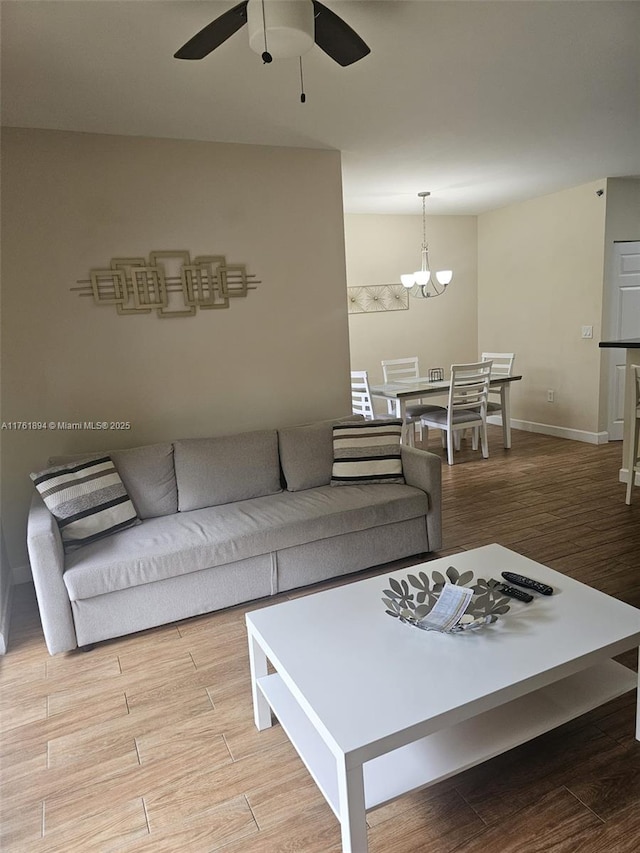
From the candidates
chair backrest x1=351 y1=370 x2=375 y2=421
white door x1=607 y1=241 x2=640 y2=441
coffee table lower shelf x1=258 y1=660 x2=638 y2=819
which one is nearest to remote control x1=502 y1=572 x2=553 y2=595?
coffee table lower shelf x1=258 y1=660 x2=638 y2=819

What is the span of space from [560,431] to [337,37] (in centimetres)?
498

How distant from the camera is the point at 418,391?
16.1ft

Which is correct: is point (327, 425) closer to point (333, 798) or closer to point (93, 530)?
point (93, 530)

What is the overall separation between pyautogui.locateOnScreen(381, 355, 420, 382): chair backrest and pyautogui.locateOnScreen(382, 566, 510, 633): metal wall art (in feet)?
13.4

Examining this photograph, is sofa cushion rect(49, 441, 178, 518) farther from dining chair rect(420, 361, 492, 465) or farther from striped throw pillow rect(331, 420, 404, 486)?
dining chair rect(420, 361, 492, 465)

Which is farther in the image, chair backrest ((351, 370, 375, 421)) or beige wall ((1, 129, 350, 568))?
chair backrest ((351, 370, 375, 421))

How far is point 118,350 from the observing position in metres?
3.25

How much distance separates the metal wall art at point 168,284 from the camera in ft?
10.4

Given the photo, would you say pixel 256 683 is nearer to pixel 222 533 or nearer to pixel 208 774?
pixel 208 774

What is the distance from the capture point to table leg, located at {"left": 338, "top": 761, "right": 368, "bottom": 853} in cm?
128

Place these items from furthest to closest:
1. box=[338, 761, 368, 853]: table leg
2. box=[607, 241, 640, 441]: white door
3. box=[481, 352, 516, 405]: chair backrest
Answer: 1. box=[481, 352, 516, 405]: chair backrest
2. box=[607, 241, 640, 441]: white door
3. box=[338, 761, 368, 853]: table leg

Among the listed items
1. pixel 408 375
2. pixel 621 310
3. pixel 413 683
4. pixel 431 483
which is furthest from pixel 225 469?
pixel 621 310

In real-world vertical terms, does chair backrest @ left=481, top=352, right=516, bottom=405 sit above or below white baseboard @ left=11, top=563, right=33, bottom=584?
above

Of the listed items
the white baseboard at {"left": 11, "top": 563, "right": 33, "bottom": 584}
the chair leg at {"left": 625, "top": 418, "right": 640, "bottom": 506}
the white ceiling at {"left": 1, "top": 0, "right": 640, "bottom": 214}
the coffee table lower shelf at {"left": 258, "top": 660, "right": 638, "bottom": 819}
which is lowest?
the white baseboard at {"left": 11, "top": 563, "right": 33, "bottom": 584}
